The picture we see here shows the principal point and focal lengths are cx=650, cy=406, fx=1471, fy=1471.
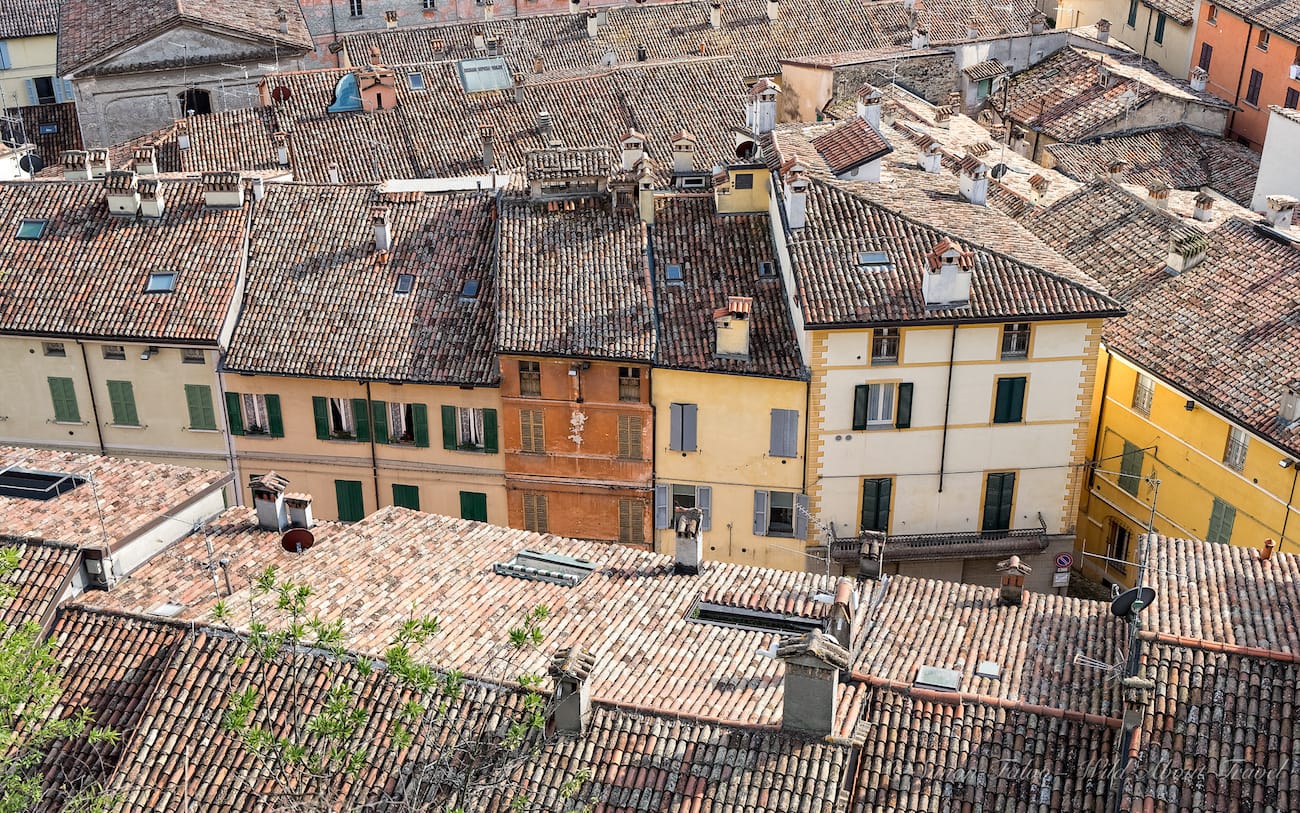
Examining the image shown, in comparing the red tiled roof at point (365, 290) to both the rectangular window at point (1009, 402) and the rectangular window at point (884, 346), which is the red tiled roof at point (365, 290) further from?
the rectangular window at point (1009, 402)

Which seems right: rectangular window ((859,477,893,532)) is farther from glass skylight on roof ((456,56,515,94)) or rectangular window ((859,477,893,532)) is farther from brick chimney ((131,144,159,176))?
glass skylight on roof ((456,56,515,94))

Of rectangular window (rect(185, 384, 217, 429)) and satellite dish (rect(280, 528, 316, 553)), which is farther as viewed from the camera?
rectangular window (rect(185, 384, 217, 429))

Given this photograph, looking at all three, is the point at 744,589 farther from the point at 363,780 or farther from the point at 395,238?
the point at 395,238

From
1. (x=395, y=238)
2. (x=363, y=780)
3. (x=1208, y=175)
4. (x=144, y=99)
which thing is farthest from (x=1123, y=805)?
(x=144, y=99)

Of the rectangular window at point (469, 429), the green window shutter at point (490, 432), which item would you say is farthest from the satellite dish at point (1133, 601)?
the rectangular window at point (469, 429)

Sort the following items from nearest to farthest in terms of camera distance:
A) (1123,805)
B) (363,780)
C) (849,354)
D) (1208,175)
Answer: (1123,805)
(363,780)
(849,354)
(1208,175)

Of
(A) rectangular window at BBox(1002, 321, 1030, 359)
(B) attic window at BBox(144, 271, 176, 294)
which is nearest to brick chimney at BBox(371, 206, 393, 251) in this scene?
(B) attic window at BBox(144, 271, 176, 294)
